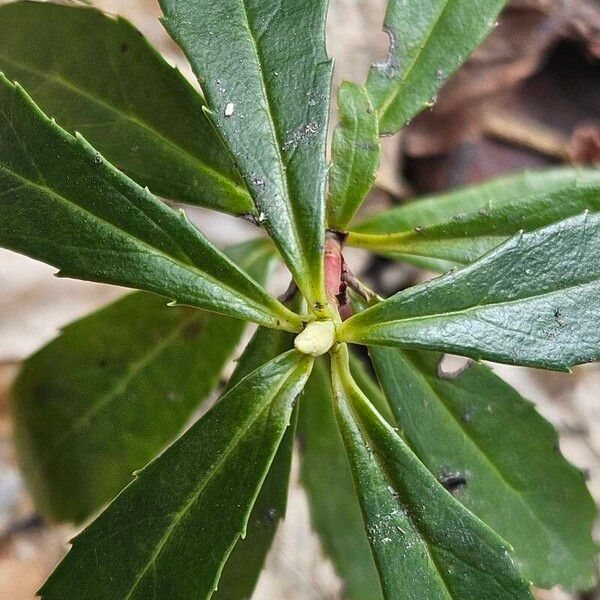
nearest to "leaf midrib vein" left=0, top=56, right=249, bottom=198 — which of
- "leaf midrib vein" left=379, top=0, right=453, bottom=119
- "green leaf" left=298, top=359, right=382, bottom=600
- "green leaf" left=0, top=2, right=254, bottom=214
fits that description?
"green leaf" left=0, top=2, right=254, bottom=214

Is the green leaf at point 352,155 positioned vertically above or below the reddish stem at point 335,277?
above

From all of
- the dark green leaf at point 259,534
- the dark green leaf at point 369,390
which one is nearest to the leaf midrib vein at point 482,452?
the dark green leaf at point 369,390

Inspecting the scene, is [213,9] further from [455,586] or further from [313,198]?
[455,586]

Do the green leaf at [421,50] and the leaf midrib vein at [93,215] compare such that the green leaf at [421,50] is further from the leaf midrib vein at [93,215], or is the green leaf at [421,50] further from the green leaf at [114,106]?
the leaf midrib vein at [93,215]

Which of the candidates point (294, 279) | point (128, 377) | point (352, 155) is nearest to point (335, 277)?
point (294, 279)

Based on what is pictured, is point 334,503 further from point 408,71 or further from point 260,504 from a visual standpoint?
point 408,71

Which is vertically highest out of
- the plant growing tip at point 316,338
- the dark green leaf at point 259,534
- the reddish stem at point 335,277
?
the plant growing tip at point 316,338

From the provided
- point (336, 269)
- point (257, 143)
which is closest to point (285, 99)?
point (257, 143)

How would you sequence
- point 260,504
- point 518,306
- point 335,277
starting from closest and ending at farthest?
point 518,306 → point 335,277 → point 260,504
